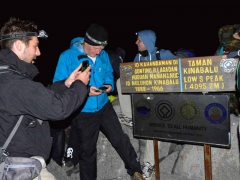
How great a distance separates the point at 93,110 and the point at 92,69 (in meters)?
0.61

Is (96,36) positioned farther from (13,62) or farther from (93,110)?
(13,62)

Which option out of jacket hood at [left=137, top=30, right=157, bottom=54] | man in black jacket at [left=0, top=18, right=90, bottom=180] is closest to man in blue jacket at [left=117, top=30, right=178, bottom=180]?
jacket hood at [left=137, top=30, right=157, bottom=54]

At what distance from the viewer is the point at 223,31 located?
4422 mm

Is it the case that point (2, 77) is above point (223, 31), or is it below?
below

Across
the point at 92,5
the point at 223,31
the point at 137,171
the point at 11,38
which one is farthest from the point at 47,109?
the point at 92,5

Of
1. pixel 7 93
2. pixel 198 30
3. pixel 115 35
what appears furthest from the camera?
pixel 115 35

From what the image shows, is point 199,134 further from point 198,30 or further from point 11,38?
point 198,30

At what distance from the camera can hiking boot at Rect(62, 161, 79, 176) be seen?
4926mm

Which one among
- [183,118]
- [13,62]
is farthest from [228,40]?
[13,62]

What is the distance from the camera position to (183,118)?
403 centimetres

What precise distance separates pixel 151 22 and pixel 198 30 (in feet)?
25.1

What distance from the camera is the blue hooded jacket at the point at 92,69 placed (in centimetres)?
421

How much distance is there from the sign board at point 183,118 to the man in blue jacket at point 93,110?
0.37 meters

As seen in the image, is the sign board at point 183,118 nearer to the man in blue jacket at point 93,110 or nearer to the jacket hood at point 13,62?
the man in blue jacket at point 93,110
